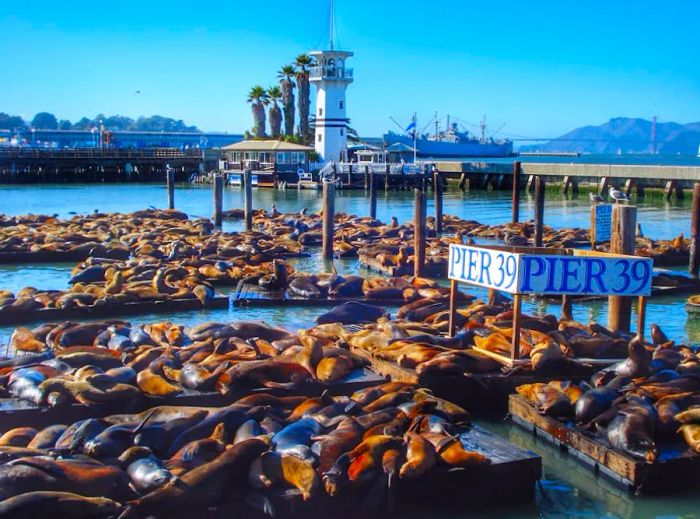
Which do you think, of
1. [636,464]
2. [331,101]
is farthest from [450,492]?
[331,101]

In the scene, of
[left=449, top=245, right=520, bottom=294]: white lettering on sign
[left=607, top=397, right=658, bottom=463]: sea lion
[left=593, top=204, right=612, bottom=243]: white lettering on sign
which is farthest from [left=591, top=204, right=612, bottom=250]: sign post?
[left=607, top=397, right=658, bottom=463]: sea lion

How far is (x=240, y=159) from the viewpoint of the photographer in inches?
2190

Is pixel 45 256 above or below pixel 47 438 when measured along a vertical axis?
below

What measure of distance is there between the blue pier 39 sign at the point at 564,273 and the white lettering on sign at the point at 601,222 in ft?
12.0

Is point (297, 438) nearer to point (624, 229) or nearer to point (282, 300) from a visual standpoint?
point (624, 229)

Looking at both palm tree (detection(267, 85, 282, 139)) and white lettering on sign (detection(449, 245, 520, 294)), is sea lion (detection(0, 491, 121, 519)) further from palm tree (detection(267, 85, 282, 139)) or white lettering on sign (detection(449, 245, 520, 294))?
palm tree (detection(267, 85, 282, 139))

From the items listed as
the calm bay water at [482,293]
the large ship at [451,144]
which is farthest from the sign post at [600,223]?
the large ship at [451,144]

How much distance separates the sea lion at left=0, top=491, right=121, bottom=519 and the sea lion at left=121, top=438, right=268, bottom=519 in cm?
14

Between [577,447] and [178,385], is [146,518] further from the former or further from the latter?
[577,447]

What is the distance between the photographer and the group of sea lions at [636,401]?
6098 mm

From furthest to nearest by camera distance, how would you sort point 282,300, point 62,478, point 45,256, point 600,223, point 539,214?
point 539,214, point 45,256, point 282,300, point 600,223, point 62,478

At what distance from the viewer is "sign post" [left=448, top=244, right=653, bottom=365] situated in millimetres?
7629

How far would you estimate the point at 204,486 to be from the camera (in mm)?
4980

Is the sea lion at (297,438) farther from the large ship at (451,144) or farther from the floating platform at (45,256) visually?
the large ship at (451,144)
